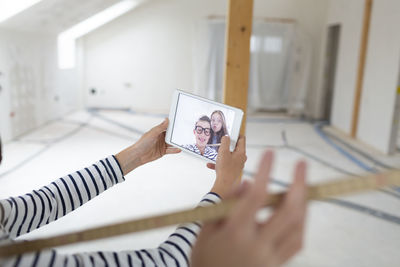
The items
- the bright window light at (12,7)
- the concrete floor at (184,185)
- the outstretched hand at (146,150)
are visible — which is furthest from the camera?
the bright window light at (12,7)

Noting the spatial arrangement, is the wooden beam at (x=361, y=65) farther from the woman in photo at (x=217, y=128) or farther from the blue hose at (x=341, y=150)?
the woman in photo at (x=217, y=128)

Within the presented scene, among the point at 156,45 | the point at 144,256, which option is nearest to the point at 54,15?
the point at 156,45

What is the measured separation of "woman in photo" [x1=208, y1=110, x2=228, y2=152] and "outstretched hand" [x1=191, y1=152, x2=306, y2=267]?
848 millimetres

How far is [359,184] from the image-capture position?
48 cm

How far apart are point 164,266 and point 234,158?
38 cm

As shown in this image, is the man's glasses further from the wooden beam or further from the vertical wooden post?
the wooden beam

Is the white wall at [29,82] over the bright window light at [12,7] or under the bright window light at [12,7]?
under

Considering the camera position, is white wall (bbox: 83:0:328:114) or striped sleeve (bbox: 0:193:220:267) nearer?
striped sleeve (bbox: 0:193:220:267)

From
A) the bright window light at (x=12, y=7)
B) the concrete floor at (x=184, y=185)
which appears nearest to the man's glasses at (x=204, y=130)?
the concrete floor at (x=184, y=185)

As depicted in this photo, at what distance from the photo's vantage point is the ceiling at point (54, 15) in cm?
433

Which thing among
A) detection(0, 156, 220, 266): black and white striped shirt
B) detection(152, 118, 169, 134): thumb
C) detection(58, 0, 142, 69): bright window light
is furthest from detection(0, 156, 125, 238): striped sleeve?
detection(58, 0, 142, 69): bright window light

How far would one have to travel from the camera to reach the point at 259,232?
0.44 meters

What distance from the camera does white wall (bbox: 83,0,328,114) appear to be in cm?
771

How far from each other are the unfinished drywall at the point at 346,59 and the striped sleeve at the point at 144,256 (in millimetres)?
5409
